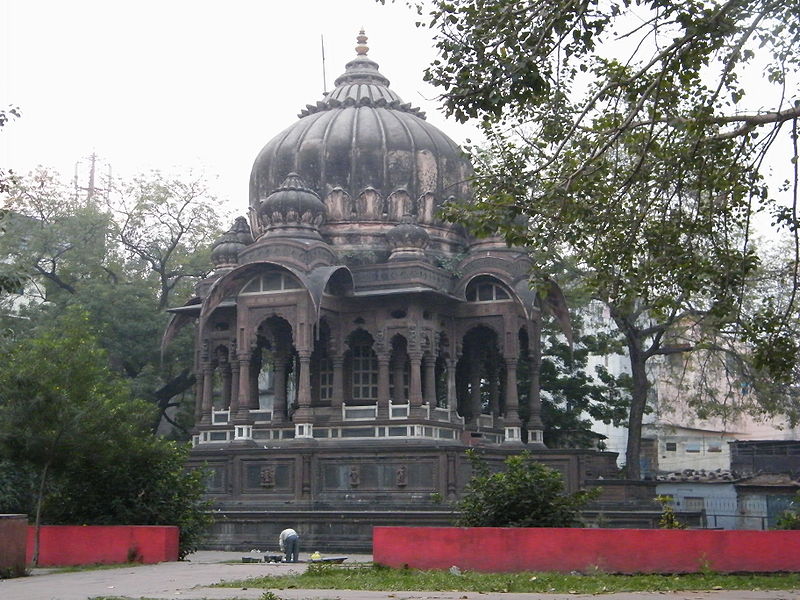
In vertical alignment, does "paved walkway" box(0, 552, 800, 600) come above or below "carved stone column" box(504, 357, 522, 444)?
below

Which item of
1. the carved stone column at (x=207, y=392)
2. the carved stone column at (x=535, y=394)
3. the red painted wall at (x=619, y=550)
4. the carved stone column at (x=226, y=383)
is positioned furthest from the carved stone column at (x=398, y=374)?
the red painted wall at (x=619, y=550)

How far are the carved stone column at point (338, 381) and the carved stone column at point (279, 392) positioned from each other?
1.40 meters

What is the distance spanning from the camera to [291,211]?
3039 centimetres

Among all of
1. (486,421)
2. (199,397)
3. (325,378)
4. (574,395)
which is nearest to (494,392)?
Result: (486,421)

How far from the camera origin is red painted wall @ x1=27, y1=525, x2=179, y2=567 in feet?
60.4

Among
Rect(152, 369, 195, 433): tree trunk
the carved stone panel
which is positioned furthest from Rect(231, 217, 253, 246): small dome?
the carved stone panel

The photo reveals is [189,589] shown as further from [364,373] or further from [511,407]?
[364,373]

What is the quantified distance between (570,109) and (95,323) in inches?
838

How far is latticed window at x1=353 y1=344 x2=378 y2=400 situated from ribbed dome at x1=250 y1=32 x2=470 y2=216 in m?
4.39

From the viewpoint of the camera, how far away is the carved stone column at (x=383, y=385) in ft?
94.4

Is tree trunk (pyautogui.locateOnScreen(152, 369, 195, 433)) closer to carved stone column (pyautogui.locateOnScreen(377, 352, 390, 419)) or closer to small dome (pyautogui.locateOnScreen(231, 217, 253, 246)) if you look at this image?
small dome (pyautogui.locateOnScreen(231, 217, 253, 246))

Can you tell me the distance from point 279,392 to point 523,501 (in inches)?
599

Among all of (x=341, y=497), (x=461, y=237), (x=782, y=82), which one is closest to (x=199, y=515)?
(x=341, y=497)

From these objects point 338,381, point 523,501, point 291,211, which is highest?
point 291,211
